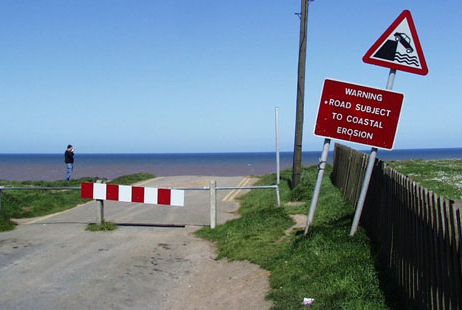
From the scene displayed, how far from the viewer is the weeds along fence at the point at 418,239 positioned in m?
4.21

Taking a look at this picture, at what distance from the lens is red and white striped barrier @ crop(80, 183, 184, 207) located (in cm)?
1146

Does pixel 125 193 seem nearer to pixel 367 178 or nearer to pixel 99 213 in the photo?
pixel 99 213

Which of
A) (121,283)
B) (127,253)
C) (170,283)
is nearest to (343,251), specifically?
(170,283)

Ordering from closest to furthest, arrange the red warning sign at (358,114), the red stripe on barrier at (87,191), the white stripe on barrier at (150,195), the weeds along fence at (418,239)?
the weeds along fence at (418,239) → the red warning sign at (358,114) → the white stripe on barrier at (150,195) → the red stripe on barrier at (87,191)

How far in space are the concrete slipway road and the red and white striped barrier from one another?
72cm

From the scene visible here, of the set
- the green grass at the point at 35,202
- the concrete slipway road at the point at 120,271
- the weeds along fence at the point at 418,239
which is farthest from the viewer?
the green grass at the point at 35,202

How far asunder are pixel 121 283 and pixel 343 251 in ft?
10.6

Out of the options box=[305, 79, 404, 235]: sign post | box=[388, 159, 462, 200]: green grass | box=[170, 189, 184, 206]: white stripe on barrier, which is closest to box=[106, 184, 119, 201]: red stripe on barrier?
box=[170, 189, 184, 206]: white stripe on barrier

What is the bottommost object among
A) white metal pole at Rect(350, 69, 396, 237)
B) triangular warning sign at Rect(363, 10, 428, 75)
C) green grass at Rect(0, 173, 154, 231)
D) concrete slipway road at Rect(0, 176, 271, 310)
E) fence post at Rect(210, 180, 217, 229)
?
concrete slipway road at Rect(0, 176, 271, 310)

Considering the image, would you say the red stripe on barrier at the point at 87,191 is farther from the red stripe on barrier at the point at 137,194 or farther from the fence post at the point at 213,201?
the fence post at the point at 213,201

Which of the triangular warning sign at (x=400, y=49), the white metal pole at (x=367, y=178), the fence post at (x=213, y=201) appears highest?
the triangular warning sign at (x=400, y=49)

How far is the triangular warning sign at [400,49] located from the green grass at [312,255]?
267 cm

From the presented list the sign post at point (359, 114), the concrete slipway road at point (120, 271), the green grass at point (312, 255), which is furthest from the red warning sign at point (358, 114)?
the concrete slipway road at point (120, 271)

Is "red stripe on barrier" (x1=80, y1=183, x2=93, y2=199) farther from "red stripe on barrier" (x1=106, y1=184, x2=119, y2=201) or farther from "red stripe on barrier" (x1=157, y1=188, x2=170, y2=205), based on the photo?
"red stripe on barrier" (x1=157, y1=188, x2=170, y2=205)
